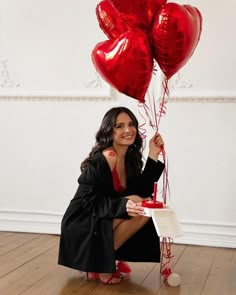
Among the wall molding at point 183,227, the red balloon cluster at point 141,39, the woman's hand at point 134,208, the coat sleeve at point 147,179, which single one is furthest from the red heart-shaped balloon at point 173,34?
the wall molding at point 183,227

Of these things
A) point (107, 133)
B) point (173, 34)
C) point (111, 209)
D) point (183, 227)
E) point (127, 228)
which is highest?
point (173, 34)

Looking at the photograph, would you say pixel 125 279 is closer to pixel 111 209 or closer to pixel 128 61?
pixel 111 209

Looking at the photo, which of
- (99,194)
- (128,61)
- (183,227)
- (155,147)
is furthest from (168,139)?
(128,61)

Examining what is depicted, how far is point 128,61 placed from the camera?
196 centimetres

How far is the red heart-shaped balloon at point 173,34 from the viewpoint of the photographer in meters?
1.95

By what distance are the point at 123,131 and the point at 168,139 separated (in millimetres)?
772

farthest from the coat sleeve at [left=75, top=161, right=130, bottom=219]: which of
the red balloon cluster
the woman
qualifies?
the red balloon cluster

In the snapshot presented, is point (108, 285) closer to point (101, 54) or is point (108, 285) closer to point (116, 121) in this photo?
point (116, 121)

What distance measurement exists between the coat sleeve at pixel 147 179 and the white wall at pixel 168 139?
0.70 meters

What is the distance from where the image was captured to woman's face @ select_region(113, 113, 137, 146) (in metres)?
2.20

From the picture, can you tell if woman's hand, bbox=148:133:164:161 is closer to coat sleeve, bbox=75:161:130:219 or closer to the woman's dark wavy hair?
the woman's dark wavy hair

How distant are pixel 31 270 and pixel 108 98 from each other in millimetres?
1167

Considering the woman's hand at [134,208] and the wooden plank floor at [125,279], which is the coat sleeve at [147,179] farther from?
the wooden plank floor at [125,279]

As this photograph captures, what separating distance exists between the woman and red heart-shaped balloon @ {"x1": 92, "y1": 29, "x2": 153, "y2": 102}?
8.9 inches
